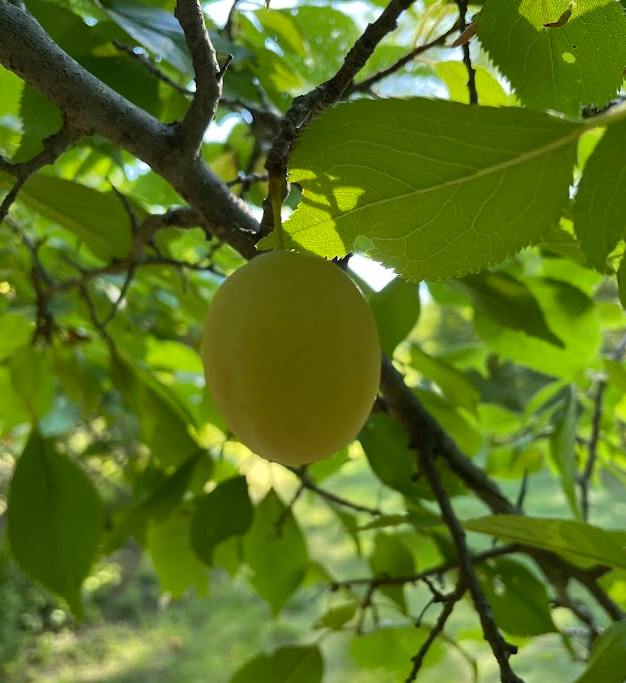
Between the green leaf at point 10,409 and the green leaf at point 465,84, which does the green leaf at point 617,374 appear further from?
the green leaf at point 10,409

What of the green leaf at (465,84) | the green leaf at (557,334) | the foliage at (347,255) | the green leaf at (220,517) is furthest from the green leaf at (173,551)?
the green leaf at (465,84)

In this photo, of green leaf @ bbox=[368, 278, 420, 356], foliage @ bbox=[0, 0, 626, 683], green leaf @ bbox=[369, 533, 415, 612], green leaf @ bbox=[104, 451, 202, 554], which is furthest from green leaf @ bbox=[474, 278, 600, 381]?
green leaf @ bbox=[104, 451, 202, 554]

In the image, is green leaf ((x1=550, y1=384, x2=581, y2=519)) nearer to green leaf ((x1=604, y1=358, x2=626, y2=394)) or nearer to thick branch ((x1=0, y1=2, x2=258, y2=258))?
green leaf ((x1=604, y1=358, x2=626, y2=394))

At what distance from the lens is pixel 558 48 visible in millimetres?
325

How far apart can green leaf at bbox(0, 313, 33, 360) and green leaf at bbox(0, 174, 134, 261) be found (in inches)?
10.9

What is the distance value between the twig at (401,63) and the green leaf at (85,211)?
0.69 ft

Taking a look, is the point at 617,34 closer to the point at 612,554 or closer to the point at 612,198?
the point at 612,198

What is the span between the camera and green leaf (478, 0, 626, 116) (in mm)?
302

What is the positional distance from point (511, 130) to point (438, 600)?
1.10 ft

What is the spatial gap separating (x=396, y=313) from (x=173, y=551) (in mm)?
372

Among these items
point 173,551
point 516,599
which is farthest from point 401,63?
point 173,551

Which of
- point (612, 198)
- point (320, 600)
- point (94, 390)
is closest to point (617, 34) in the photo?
point (612, 198)

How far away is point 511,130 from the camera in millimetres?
240

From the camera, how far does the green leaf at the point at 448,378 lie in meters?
0.64
